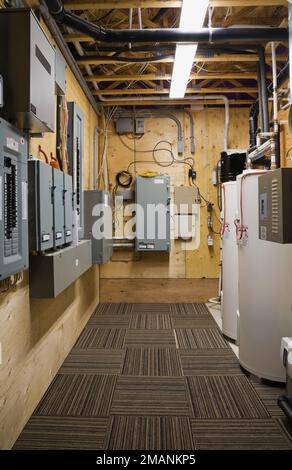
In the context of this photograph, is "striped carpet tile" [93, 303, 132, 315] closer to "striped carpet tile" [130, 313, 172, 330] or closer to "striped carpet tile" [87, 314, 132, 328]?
Result: "striped carpet tile" [87, 314, 132, 328]

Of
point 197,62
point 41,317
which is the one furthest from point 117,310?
point 197,62

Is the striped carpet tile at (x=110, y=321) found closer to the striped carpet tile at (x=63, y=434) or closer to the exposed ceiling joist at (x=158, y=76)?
the striped carpet tile at (x=63, y=434)

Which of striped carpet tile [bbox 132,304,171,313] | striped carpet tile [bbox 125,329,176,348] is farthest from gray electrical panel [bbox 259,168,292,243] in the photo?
striped carpet tile [bbox 132,304,171,313]

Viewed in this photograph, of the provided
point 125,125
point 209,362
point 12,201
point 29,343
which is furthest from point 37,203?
point 125,125

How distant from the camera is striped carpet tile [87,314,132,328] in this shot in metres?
3.69

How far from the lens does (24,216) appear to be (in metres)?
1.68

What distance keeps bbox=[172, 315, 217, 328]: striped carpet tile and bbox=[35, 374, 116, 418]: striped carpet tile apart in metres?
1.39

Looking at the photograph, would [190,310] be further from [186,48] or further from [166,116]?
[186,48]

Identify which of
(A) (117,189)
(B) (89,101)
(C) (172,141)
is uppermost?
(B) (89,101)

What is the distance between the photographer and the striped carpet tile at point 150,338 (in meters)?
3.14

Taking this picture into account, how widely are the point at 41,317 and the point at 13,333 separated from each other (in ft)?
1.45

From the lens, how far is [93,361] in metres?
2.79

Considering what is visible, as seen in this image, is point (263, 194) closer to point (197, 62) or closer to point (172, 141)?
point (197, 62)

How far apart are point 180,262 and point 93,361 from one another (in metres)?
2.24
